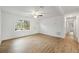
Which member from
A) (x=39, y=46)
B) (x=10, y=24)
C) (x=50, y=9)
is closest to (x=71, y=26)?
(x=50, y=9)

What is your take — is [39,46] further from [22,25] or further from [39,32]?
[22,25]

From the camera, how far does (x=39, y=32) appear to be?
208 cm

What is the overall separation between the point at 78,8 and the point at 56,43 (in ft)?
2.74

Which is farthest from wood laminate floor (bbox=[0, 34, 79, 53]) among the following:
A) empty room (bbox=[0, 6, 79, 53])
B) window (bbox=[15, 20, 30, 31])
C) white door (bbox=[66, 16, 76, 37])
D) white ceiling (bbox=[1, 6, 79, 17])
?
white ceiling (bbox=[1, 6, 79, 17])

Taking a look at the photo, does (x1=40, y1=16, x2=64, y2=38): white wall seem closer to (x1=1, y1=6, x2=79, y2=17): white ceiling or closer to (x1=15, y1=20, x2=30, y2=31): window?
(x1=1, y1=6, x2=79, y2=17): white ceiling

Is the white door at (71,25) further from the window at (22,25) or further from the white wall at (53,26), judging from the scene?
the window at (22,25)

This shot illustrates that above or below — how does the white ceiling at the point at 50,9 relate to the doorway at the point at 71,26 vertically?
above

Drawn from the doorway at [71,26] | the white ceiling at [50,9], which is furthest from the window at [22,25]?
the doorway at [71,26]

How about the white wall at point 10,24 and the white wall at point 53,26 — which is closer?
the white wall at point 10,24

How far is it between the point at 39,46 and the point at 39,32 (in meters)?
0.29

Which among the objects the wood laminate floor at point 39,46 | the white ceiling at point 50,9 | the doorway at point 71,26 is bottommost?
the wood laminate floor at point 39,46

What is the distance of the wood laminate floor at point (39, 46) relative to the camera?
6.57 ft

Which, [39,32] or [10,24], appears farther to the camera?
[39,32]
